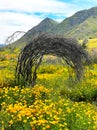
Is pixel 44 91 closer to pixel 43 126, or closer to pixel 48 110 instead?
pixel 48 110

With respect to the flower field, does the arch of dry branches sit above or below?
above

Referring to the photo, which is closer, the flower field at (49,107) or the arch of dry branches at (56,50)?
A: the flower field at (49,107)

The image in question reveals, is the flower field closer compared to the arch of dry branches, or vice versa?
the flower field

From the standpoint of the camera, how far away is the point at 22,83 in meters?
17.9

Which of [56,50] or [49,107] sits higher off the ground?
[56,50]

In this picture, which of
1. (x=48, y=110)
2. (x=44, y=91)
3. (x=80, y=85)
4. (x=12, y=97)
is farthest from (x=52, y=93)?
(x=48, y=110)

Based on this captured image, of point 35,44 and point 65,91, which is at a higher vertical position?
point 35,44

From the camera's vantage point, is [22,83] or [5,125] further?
[22,83]

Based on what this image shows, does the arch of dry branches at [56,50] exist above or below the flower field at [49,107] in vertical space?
above

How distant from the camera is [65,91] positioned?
17.7 meters

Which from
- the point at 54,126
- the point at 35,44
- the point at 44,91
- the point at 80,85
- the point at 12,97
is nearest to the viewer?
the point at 54,126

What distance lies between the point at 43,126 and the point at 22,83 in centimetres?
902

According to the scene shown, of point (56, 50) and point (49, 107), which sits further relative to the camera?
point (56, 50)

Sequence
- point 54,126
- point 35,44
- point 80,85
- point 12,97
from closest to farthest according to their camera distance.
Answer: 1. point 54,126
2. point 12,97
3. point 35,44
4. point 80,85
